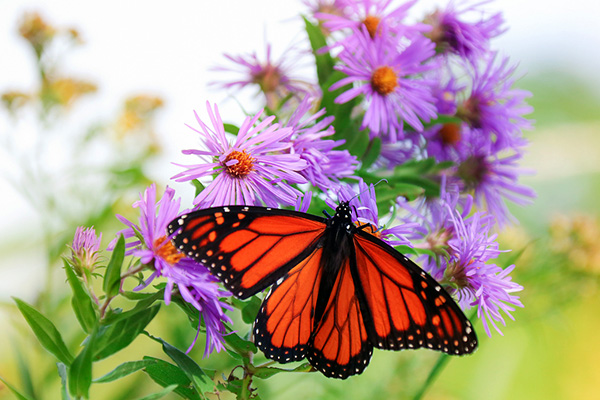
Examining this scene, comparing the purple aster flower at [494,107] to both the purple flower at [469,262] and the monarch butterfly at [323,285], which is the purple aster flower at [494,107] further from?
the monarch butterfly at [323,285]

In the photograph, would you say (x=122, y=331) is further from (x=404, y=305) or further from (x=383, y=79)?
(x=383, y=79)

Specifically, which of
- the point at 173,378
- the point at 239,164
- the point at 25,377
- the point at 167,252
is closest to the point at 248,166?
the point at 239,164

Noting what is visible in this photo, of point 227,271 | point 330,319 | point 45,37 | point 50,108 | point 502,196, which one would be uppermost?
point 45,37

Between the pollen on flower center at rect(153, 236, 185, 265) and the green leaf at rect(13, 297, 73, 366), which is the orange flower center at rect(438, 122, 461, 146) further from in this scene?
the green leaf at rect(13, 297, 73, 366)

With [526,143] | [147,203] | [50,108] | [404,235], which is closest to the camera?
[147,203]

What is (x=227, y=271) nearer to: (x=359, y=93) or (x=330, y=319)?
(x=330, y=319)

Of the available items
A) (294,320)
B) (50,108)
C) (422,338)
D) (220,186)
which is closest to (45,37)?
(50,108)

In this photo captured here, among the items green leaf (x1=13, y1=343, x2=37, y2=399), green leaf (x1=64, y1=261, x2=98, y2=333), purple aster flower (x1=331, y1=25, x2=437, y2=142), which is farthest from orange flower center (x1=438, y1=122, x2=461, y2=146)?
green leaf (x1=13, y1=343, x2=37, y2=399)
